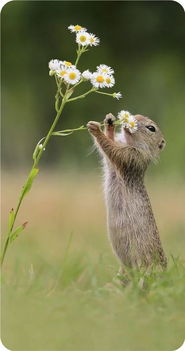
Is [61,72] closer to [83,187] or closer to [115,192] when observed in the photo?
[115,192]

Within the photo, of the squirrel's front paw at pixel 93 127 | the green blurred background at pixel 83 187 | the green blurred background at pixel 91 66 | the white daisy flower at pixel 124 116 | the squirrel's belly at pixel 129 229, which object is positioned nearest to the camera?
the green blurred background at pixel 83 187

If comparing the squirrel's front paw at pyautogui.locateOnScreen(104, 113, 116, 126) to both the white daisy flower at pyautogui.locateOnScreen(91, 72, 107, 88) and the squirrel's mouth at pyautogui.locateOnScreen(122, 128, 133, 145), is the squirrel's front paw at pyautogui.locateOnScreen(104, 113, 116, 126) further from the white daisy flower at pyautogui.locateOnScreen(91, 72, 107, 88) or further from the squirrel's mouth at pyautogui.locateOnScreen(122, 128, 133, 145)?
the white daisy flower at pyautogui.locateOnScreen(91, 72, 107, 88)

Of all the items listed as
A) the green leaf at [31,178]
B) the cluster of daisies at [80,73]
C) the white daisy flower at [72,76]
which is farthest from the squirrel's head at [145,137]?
the green leaf at [31,178]

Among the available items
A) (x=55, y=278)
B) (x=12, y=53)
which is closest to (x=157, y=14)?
(x=12, y=53)

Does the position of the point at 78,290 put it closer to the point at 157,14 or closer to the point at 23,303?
the point at 23,303

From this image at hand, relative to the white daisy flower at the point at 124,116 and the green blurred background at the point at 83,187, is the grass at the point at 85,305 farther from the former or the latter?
the white daisy flower at the point at 124,116

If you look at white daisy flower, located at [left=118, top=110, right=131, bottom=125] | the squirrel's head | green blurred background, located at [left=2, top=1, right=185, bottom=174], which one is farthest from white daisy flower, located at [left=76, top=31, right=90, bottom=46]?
green blurred background, located at [left=2, top=1, right=185, bottom=174]

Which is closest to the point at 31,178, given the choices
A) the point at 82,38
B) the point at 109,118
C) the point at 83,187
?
the point at 82,38
